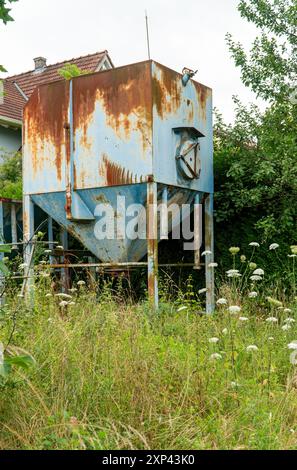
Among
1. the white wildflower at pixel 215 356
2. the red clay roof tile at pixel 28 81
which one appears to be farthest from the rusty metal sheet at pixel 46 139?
the red clay roof tile at pixel 28 81

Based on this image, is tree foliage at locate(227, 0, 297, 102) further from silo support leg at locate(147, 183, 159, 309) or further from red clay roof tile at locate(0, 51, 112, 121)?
red clay roof tile at locate(0, 51, 112, 121)

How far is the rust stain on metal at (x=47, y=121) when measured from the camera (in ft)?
24.2

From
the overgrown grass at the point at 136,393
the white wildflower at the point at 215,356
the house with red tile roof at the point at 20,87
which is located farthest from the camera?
the house with red tile roof at the point at 20,87

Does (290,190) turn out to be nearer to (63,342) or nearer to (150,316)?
(150,316)

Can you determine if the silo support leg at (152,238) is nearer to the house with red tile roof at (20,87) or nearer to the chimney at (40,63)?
the house with red tile roof at (20,87)

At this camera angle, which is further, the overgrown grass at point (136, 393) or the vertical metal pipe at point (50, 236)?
the vertical metal pipe at point (50, 236)

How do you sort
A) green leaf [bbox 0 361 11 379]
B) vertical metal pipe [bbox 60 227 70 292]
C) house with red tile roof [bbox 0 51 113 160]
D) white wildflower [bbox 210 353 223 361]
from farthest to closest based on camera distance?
house with red tile roof [bbox 0 51 113 160] → vertical metal pipe [bbox 60 227 70 292] → white wildflower [bbox 210 353 223 361] → green leaf [bbox 0 361 11 379]

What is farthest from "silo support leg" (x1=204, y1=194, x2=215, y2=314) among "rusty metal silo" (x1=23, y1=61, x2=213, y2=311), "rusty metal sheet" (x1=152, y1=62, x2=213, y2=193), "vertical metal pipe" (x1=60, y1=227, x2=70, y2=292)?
"vertical metal pipe" (x1=60, y1=227, x2=70, y2=292)

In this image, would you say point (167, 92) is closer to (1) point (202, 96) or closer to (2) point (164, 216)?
(1) point (202, 96)

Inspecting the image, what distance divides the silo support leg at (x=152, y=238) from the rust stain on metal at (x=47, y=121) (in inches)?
54.3

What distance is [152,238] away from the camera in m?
6.80

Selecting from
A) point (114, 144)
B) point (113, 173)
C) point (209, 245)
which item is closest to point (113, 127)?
point (114, 144)

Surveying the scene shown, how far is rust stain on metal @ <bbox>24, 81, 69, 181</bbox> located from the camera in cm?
736

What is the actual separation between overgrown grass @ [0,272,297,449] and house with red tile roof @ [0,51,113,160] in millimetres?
10215
